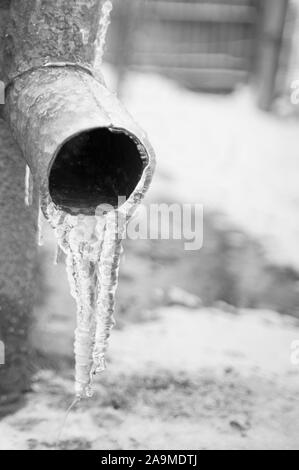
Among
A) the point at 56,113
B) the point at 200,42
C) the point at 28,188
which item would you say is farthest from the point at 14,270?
the point at 200,42

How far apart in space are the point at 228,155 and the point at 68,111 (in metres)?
5.49

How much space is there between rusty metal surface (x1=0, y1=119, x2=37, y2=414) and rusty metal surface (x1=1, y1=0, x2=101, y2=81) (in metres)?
0.28

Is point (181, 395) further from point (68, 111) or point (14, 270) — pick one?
point (68, 111)

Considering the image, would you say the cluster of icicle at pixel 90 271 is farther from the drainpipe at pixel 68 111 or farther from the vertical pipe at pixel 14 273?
the vertical pipe at pixel 14 273

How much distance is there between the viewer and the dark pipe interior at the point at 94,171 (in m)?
1.88

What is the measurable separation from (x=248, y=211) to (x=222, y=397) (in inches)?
116

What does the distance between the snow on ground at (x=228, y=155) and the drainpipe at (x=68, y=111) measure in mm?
2734

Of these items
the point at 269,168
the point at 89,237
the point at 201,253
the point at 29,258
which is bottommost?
the point at 89,237

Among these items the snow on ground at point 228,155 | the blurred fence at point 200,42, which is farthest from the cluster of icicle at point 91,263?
the blurred fence at point 200,42

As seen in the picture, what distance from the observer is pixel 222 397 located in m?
2.77

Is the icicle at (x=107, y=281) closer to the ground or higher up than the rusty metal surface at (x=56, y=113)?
closer to the ground

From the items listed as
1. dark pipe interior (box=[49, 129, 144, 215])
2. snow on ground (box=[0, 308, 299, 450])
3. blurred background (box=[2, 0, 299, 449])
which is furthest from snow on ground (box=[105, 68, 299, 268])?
dark pipe interior (box=[49, 129, 144, 215])

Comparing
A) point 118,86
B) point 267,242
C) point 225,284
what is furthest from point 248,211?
point 118,86
